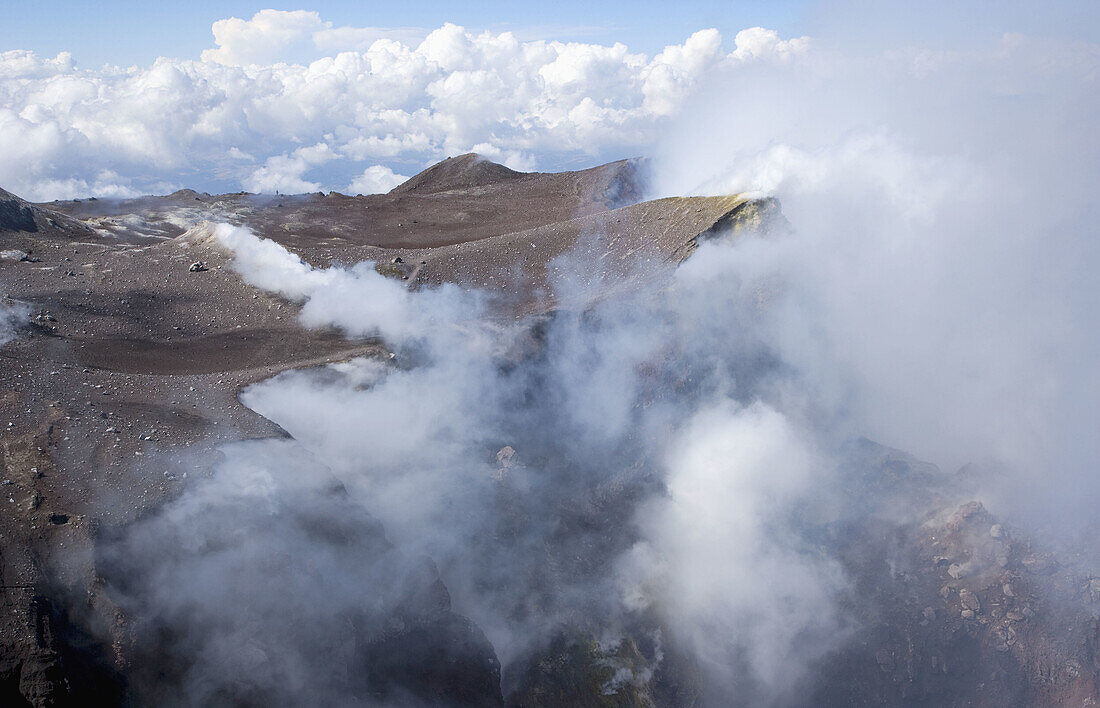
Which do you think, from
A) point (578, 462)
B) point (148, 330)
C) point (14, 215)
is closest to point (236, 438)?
point (148, 330)

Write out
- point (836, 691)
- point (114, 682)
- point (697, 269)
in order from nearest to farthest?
point (114, 682), point (836, 691), point (697, 269)

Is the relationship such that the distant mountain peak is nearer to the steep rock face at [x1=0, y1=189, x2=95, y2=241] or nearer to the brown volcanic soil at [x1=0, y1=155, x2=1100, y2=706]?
the brown volcanic soil at [x1=0, y1=155, x2=1100, y2=706]

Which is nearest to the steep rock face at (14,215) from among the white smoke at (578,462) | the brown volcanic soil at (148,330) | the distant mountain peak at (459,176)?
the brown volcanic soil at (148,330)

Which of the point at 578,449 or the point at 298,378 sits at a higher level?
the point at 298,378

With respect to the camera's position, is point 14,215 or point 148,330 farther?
point 14,215

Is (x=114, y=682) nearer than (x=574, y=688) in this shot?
Yes

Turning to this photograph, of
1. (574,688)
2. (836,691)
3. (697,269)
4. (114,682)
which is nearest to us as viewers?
(114,682)

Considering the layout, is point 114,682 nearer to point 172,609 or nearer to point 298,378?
point 172,609

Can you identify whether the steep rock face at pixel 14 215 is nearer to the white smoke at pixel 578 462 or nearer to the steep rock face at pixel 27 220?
the steep rock face at pixel 27 220

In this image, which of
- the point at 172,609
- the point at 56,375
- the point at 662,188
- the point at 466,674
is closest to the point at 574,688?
the point at 466,674

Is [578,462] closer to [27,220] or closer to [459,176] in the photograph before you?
[27,220]

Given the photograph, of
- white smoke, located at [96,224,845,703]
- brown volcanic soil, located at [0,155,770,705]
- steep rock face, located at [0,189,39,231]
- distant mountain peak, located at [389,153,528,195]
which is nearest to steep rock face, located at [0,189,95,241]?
steep rock face, located at [0,189,39,231]
